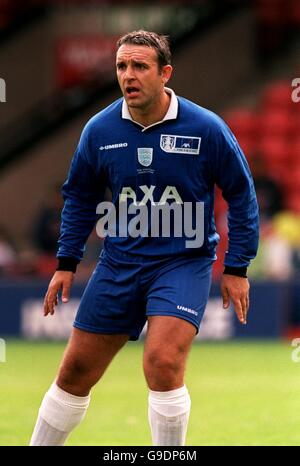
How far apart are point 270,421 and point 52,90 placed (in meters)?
13.6

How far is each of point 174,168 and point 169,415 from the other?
1.19m

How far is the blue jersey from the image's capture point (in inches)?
254

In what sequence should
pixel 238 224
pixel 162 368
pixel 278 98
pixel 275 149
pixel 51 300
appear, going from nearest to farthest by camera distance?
pixel 162 368 → pixel 238 224 → pixel 51 300 → pixel 275 149 → pixel 278 98

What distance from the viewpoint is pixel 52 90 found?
2158 centimetres

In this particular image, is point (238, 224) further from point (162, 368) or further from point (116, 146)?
point (162, 368)

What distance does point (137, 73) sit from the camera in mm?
6344

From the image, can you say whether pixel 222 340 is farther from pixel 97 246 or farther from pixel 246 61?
pixel 246 61

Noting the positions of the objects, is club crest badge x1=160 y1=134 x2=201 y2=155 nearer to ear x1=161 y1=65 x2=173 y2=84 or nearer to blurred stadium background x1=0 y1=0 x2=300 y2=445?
ear x1=161 y1=65 x2=173 y2=84

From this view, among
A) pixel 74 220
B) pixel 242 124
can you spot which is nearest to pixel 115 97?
pixel 242 124

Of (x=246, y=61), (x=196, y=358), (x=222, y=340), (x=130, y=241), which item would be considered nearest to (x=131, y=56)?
(x=130, y=241)

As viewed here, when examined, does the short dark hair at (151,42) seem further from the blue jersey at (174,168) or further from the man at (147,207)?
the blue jersey at (174,168)

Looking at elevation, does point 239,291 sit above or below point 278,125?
below

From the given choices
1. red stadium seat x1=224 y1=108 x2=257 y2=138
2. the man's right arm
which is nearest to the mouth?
the man's right arm

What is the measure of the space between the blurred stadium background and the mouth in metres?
4.54
